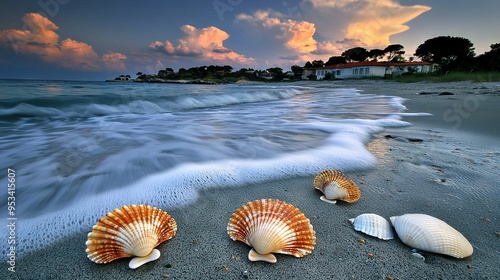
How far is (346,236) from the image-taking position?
1.53 m

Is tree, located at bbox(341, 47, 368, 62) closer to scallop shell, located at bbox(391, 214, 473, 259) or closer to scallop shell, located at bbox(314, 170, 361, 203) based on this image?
scallop shell, located at bbox(314, 170, 361, 203)

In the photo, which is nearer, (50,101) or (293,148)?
(293,148)

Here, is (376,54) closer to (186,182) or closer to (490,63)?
(490,63)

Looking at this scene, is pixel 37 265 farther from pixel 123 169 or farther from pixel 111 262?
pixel 123 169

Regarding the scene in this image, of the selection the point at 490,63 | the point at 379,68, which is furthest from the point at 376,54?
the point at 490,63

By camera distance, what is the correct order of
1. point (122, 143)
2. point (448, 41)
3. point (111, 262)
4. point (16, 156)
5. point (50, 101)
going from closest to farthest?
point (111, 262) → point (16, 156) → point (122, 143) → point (50, 101) → point (448, 41)

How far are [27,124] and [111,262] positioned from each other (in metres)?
6.78

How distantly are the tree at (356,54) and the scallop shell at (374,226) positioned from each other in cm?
8150

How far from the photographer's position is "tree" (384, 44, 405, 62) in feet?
214

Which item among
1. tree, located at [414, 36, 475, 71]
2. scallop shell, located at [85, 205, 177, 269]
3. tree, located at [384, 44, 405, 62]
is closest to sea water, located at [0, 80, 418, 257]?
scallop shell, located at [85, 205, 177, 269]

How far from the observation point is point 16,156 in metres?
3.33

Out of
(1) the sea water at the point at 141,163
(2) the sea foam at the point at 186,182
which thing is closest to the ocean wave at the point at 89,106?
(1) the sea water at the point at 141,163

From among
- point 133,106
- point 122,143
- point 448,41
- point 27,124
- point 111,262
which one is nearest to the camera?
point 111,262

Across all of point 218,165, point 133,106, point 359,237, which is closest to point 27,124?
point 133,106
